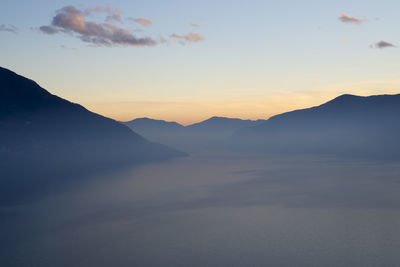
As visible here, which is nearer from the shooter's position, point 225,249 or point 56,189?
point 225,249

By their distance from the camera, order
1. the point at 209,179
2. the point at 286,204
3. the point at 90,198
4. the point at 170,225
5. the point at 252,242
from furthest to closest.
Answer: the point at 209,179 < the point at 90,198 < the point at 286,204 < the point at 170,225 < the point at 252,242

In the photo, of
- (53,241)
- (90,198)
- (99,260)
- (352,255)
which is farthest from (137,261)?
(90,198)

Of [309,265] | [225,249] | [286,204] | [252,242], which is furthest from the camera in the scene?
[286,204]

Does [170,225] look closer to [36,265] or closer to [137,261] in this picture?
[137,261]

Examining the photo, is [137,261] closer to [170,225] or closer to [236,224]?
[170,225]

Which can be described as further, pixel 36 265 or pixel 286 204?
pixel 286 204

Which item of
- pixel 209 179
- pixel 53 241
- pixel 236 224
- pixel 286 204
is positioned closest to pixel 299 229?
pixel 236 224
